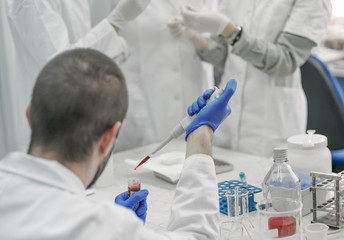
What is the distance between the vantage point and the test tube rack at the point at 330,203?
4.22 ft

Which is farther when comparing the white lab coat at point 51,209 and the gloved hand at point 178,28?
the gloved hand at point 178,28

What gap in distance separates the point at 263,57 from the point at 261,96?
9.8 inches

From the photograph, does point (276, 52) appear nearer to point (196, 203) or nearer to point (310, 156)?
point (310, 156)

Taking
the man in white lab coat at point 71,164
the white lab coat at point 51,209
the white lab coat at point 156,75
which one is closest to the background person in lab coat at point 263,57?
the white lab coat at point 156,75

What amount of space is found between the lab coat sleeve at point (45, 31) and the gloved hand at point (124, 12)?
0.10 meters

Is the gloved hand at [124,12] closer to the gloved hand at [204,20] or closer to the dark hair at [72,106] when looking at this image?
the gloved hand at [204,20]

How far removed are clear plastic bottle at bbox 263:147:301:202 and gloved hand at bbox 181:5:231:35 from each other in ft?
3.35

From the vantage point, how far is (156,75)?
2412mm

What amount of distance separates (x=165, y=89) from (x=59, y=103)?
5.02 ft

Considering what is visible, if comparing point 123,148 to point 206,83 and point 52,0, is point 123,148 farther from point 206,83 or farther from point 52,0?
point 52,0

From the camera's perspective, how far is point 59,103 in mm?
896

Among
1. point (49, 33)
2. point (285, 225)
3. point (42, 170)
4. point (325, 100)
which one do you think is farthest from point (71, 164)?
point (325, 100)

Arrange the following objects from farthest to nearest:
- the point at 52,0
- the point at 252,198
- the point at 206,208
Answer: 1. the point at 52,0
2. the point at 252,198
3. the point at 206,208

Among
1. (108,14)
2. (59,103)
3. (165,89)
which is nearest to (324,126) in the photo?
(165,89)
